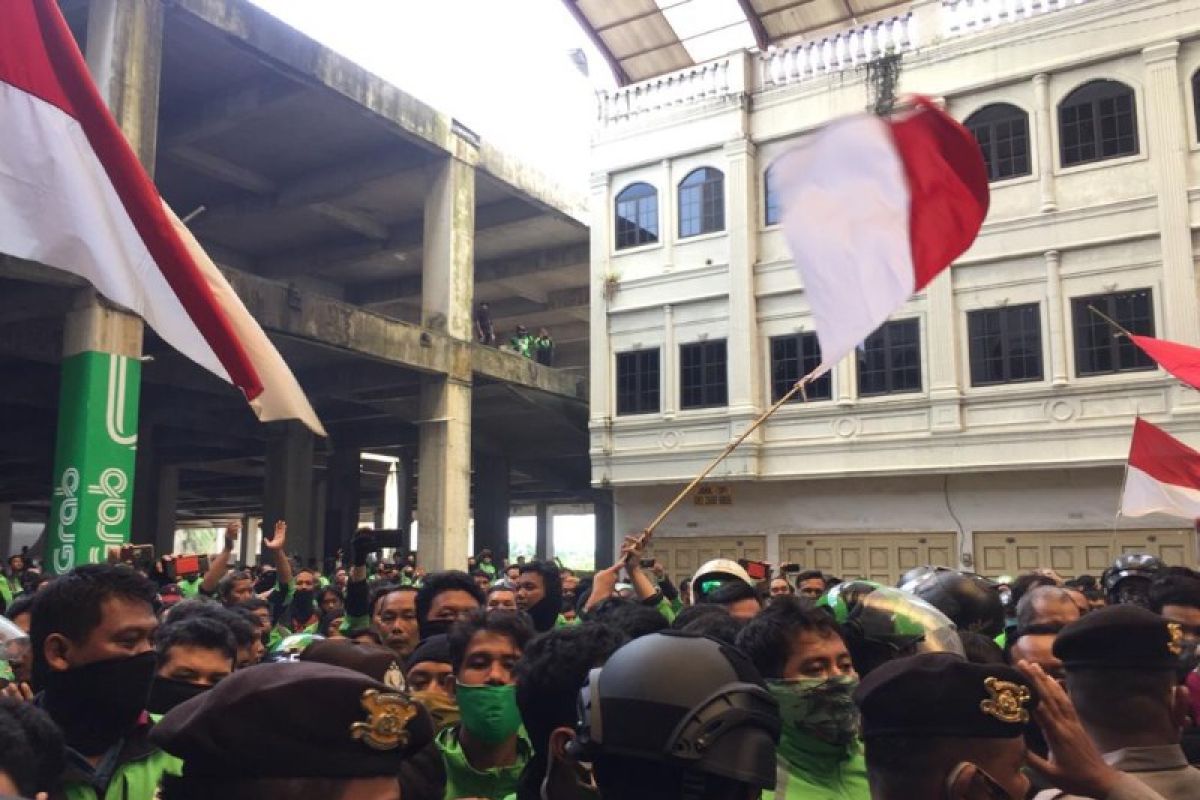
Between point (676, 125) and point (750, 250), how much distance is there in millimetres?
3188

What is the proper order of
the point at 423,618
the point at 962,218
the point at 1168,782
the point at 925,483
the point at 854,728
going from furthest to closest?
the point at 925,483 < the point at 423,618 < the point at 962,218 < the point at 854,728 < the point at 1168,782

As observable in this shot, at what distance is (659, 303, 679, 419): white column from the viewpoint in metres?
A: 21.3

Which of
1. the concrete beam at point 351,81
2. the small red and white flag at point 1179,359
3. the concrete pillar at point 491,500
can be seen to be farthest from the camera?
the concrete pillar at point 491,500

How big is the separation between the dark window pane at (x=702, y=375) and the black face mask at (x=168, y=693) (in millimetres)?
17602

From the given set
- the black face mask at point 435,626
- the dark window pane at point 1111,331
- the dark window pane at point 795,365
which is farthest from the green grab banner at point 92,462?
the dark window pane at point 1111,331

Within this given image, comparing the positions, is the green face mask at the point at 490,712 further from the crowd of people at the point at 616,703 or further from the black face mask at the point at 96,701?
the black face mask at the point at 96,701

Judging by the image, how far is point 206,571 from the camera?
23.4 feet

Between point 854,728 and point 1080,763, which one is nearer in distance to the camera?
point 1080,763

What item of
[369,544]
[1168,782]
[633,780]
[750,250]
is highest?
[750,250]

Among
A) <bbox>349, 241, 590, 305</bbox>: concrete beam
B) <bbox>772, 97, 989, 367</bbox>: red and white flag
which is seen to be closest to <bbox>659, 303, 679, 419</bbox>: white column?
<bbox>349, 241, 590, 305</bbox>: concrete beam

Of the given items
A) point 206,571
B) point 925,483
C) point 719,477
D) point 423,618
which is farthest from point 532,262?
point 423,618

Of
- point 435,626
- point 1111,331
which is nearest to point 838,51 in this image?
point 1111,331

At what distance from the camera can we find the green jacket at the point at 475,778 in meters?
3.31

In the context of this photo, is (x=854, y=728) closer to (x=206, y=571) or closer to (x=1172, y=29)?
(x=206, y=571)
